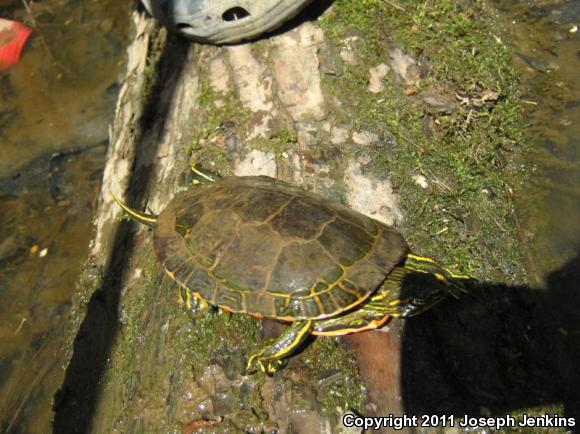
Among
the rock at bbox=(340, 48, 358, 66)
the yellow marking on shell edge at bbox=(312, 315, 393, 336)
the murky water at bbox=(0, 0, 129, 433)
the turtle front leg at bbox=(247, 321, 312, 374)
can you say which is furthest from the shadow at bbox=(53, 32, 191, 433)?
the yellow marking on shell edge at bbox=(312, 315, 393, 336)

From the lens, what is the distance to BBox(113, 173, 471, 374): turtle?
254 centimetres

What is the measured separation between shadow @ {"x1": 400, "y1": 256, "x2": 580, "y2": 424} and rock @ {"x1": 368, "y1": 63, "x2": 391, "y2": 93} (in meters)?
1.60

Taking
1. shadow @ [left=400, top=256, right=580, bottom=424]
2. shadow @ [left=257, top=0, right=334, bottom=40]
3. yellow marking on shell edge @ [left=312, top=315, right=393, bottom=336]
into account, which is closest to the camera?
shadow @ [left=400, top=256, right=580, bottom=424]

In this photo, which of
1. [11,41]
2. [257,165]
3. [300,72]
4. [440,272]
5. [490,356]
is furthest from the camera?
[11,41]

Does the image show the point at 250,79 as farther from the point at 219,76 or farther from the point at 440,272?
the point at 440,272

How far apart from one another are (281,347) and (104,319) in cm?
150

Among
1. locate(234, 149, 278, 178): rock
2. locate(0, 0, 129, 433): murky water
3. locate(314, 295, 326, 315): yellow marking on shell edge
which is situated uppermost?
locate(314, 295, 326, 315): yellow marking on shell edge

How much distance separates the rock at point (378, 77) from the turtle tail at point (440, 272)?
142 cm

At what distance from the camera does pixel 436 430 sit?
7.97 feet

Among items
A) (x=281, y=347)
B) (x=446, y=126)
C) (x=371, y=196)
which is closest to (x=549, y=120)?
(x=446, y=126)

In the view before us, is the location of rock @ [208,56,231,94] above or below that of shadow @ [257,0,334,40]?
below

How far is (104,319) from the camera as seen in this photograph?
349 centimetres

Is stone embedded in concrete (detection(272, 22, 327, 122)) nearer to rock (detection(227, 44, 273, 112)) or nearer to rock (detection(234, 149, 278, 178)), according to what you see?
rock (detection(227, 44, 273, 112))

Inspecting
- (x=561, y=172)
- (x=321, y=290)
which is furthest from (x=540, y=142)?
(x=321, y=290)
